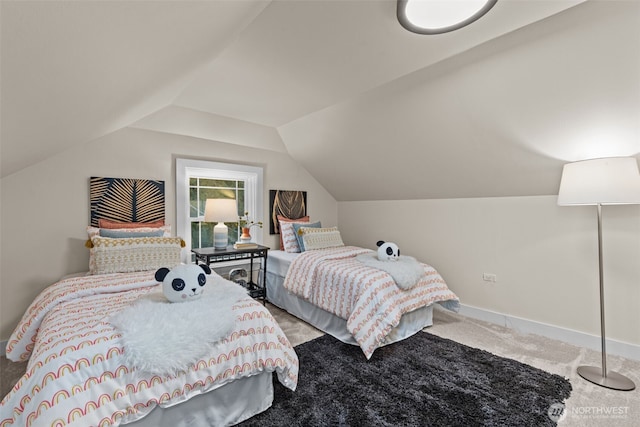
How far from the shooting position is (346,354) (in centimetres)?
249

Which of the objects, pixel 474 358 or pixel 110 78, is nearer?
pixel 110 78

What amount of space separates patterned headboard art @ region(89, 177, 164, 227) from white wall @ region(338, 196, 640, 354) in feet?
10.1

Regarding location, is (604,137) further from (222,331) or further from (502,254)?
(222,331)

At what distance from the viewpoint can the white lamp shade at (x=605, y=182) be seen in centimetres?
199

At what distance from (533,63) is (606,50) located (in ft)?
1.20

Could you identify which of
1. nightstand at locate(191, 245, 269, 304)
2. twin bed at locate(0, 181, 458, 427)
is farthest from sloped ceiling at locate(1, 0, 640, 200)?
nightstand at locate(191, 245, 269, 304)

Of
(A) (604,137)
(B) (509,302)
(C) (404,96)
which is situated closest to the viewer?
(A) (604,137)

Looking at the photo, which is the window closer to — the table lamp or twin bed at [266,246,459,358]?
the table lamp

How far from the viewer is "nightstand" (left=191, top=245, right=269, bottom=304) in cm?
312

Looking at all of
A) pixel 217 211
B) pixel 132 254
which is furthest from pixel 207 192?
pixel 132 254

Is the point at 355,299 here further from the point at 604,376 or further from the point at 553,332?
the point at 553,332

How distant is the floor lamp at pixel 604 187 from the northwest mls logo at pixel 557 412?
0.51 meters

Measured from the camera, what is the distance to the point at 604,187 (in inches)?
80.0

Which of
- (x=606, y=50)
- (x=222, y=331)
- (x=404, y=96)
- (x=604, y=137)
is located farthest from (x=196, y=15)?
(x=604, y=137)
